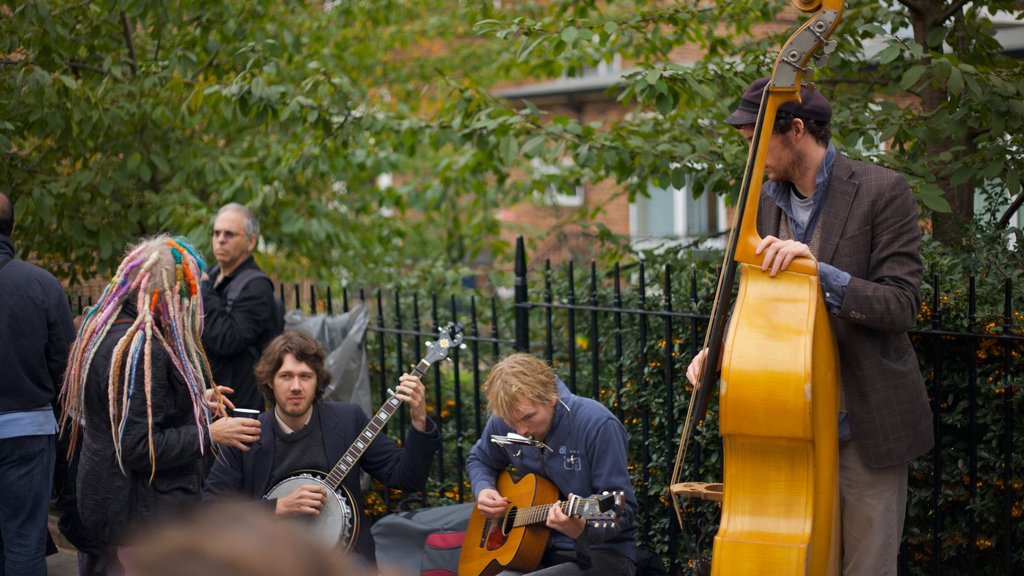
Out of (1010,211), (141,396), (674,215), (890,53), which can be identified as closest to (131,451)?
(141,396)

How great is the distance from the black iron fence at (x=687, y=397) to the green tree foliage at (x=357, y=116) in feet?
2.33

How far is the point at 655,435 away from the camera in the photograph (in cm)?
500

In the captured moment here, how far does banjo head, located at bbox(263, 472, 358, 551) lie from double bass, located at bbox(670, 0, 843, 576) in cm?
184

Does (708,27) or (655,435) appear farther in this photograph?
(708,27)

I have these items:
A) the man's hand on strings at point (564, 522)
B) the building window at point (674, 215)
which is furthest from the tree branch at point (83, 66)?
the building window at point (674, 215)

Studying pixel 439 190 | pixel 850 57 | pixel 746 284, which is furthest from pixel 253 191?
pixel 746 284

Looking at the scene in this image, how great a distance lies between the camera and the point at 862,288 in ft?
9.74

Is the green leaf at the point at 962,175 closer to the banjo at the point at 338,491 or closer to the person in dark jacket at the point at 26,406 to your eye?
the banjo at the point at 338,491

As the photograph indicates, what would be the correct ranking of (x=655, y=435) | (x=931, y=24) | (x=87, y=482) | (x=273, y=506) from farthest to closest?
(x=931, y=24)
(x=655, y=435)
(x=273, y=506)
(x=87, y=482)

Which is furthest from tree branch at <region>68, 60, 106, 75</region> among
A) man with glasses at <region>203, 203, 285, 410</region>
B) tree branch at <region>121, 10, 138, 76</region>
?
man with glasses at <region>203, 203, 285, 410</region>

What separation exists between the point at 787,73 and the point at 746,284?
0.59 m

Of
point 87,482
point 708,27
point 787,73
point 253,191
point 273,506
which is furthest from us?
point 253,191

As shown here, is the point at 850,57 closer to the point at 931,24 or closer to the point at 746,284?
the point at 931,24

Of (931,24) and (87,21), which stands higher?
(87,21)
